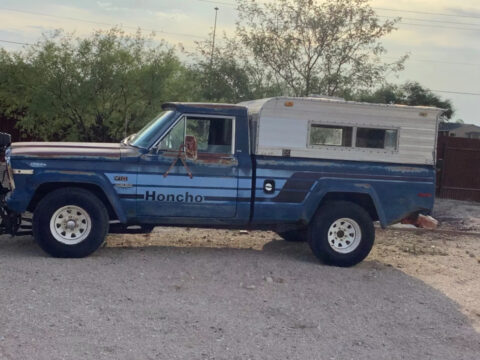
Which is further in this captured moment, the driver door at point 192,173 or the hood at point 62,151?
the driver door at point 192,173

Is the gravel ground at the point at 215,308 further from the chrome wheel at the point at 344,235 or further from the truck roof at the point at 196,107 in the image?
the truck roof at the point at 196,107

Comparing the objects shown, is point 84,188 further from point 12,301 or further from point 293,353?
point 293,353

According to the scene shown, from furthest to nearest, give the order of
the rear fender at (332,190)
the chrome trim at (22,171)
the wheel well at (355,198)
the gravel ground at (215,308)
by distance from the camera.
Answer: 1. the wheel well at (355,198)
2. the rear fender at (332,190)
3. the chrome trim at (22,171)
4. the gravel ground at (215,308)

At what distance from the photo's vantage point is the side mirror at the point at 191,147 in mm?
7824

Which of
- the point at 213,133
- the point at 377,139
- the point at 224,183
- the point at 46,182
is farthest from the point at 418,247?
the point at 46,182

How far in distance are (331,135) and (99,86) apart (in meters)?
9.15

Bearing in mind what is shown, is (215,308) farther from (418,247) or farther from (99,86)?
(99,86)

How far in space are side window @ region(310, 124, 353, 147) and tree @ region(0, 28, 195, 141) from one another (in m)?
8.39

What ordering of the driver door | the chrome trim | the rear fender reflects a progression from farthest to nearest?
the rear fender < the driver door < the chrome trim

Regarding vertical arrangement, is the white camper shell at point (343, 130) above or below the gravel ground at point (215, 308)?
above

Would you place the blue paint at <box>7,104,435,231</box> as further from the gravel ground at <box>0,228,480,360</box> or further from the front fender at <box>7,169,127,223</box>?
the gravel ground at <box>0,228,480,360</box>

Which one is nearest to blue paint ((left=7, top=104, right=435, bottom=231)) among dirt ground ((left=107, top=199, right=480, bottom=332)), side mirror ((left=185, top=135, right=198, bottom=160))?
side mirror ((left=185, top=135, right=198, bottom=160))

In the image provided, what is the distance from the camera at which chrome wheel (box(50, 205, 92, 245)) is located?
25.6ft

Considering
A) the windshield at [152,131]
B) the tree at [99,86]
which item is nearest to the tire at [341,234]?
the windshield at [152,131]
